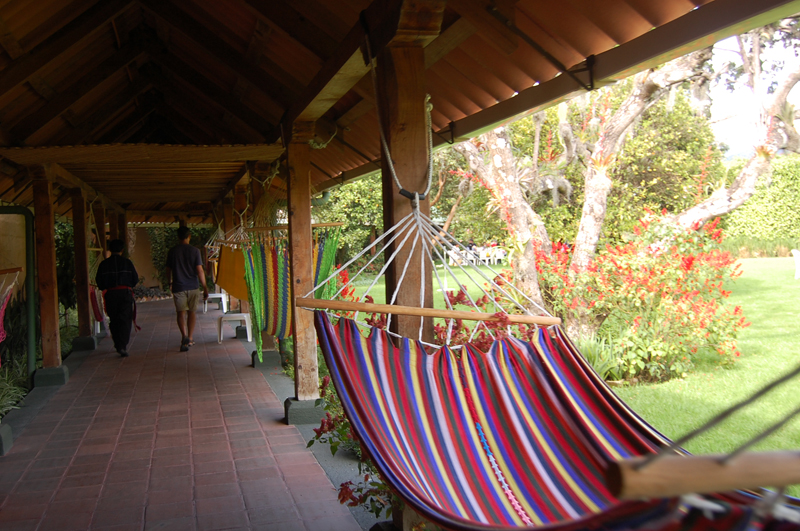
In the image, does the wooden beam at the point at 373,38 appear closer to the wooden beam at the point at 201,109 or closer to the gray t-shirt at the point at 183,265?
the wooden beam at the point at 201,109

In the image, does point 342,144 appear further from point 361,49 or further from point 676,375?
point 676,375

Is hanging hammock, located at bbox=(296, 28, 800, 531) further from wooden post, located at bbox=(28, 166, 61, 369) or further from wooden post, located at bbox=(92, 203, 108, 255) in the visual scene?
wooden post, located at bbox=(92, 203, 108, 255)

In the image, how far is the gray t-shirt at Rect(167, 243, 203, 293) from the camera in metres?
5.94

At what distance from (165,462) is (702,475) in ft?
9.78

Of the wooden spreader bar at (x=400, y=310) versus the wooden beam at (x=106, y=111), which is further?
the wooden beam at (x=106, y=111)

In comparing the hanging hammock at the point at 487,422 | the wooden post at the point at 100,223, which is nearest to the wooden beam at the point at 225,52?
the hanging hammock at the point at 487,422

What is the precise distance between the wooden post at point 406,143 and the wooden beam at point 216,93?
3.13m

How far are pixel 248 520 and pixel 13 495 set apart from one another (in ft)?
3.81

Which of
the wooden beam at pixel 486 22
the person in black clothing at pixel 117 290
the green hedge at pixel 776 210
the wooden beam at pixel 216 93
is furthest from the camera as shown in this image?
the green hedge at pixel 776 210

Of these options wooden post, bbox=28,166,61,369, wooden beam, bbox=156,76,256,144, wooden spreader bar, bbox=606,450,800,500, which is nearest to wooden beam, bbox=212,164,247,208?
wooden beam, bbox=156,76,256,144

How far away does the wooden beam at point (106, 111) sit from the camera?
5461 millimetres

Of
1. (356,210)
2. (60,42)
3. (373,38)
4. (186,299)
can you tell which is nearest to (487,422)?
(373,38)

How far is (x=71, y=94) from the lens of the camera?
452 cm

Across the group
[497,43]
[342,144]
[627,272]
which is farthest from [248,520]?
[627,272]
